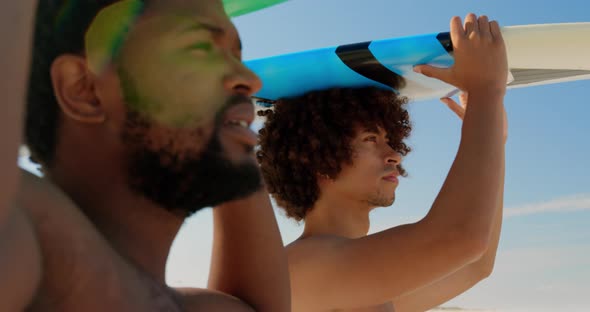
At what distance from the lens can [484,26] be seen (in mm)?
2324

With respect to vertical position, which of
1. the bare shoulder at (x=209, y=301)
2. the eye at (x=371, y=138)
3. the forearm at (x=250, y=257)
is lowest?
the bare shoulder at (x=209, y=301)

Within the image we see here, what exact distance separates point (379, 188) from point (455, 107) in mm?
618

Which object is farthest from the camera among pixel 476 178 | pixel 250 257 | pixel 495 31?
pixel 495 31

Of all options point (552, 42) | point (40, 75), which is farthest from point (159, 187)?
point (552, 42)

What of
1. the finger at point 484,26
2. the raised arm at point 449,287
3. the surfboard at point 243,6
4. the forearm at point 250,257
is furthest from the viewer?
the raised arm at point 449,287

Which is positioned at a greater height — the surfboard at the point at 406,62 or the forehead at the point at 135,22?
the surfboard at the point at 406,62

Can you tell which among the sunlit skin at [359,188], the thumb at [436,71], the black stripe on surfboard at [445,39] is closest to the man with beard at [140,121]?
the thumb at [436,71]

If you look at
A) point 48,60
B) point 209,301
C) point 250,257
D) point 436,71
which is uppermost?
point 436,71

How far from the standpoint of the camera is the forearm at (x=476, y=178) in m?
2.19

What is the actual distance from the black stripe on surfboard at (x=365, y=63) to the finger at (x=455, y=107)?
0.39 meters

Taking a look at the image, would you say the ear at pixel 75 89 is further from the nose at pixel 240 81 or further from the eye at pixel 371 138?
the eye at pixel 371 138

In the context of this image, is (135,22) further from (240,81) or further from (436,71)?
(436,71)

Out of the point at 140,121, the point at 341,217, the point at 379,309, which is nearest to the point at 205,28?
the point at 140,121

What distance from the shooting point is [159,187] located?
4.92ft
